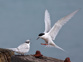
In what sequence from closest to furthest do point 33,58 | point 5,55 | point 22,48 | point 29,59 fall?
Answer: point 22,48, point 29,59, point 33,58, point 5,55

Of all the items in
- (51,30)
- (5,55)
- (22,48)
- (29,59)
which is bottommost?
(29,59)

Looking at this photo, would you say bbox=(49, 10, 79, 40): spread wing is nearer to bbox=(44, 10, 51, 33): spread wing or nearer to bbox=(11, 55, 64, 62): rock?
bbox=(44, 10, 51, 33): spread wing

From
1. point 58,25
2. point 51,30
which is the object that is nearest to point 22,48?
point 51,30

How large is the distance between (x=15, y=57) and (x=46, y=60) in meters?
0.78

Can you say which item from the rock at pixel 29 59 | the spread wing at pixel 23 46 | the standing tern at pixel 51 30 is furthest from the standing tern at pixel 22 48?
the standing tern at pixel 51 30

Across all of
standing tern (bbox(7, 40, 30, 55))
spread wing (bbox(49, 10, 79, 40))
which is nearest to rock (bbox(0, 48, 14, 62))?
A: standing tern (bbox(7, 40, 30, 55))

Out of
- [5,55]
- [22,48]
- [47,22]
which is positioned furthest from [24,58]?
[47,22]

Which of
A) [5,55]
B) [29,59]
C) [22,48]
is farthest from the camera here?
[5,55]

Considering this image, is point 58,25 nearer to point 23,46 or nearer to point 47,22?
point 47,22

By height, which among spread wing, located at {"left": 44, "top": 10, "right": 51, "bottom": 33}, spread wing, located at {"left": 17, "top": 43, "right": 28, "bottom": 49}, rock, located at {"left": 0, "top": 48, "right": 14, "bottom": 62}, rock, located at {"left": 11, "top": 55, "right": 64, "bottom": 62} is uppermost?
spread wing, located at {"left": 44, "top": 10, "right": 51, "bottom": 33}

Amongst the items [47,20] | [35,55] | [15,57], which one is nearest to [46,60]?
[35,55]

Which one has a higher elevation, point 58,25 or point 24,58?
point 58,25

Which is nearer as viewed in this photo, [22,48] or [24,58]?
[22,48]

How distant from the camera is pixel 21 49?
639 centimetres
